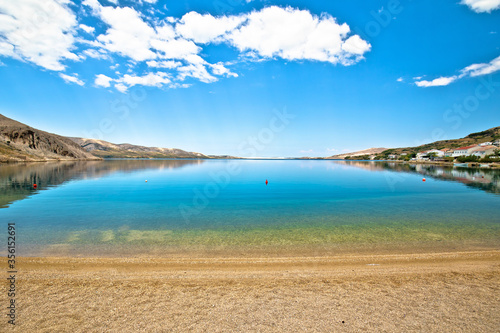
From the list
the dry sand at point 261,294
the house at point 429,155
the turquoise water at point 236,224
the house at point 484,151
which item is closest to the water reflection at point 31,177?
the turquoise water at point 236,224

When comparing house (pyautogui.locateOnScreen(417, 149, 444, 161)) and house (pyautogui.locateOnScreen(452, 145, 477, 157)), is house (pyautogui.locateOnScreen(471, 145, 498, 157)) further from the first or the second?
house (pyautogui.locateOnScreen(417, 149, 444, 161))

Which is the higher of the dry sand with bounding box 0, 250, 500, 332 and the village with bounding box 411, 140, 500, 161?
the village with bounding box 411, 140, 500, 161

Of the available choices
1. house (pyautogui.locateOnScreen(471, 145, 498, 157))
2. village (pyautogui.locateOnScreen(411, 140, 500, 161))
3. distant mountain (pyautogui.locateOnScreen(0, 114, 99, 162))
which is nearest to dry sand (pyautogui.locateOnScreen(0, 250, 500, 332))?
distant mountain (pyautogui.locateOnScreen(0, 114, 99, 162))

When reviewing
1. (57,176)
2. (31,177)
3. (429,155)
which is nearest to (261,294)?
(31,177)

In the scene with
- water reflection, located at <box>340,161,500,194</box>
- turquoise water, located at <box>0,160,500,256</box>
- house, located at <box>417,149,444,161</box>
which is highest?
house, located at <box>417,149,444,161</box>

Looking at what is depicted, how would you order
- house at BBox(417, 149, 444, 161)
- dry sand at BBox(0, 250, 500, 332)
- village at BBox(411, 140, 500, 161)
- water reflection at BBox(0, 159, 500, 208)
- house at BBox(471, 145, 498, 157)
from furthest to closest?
house at BBox(417, 149, 444, 161)
village at BBox(411, 140, 500, 161)
house at BBox(471, 145, 498, 157)
water reflection at BBox(0, 159, 500, 208)
dry sand at BBox(0, 250, 500, 332)

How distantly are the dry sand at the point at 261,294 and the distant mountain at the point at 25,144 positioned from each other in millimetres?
129783

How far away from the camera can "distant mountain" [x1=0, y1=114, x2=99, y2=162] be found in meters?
105

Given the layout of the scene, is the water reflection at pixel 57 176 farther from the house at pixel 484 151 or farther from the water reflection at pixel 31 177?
the house at pixel 484 151

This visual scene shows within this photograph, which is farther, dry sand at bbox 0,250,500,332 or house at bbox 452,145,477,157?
house at bbox 452,145,477,157

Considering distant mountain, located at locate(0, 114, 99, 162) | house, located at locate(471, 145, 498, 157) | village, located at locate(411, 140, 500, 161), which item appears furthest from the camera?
village, located at locate(411, 140, 500, 161)

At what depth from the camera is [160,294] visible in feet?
23.3

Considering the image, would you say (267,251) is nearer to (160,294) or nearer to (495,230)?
(160,294)

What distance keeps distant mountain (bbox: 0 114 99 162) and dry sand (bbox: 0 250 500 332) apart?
130 m
